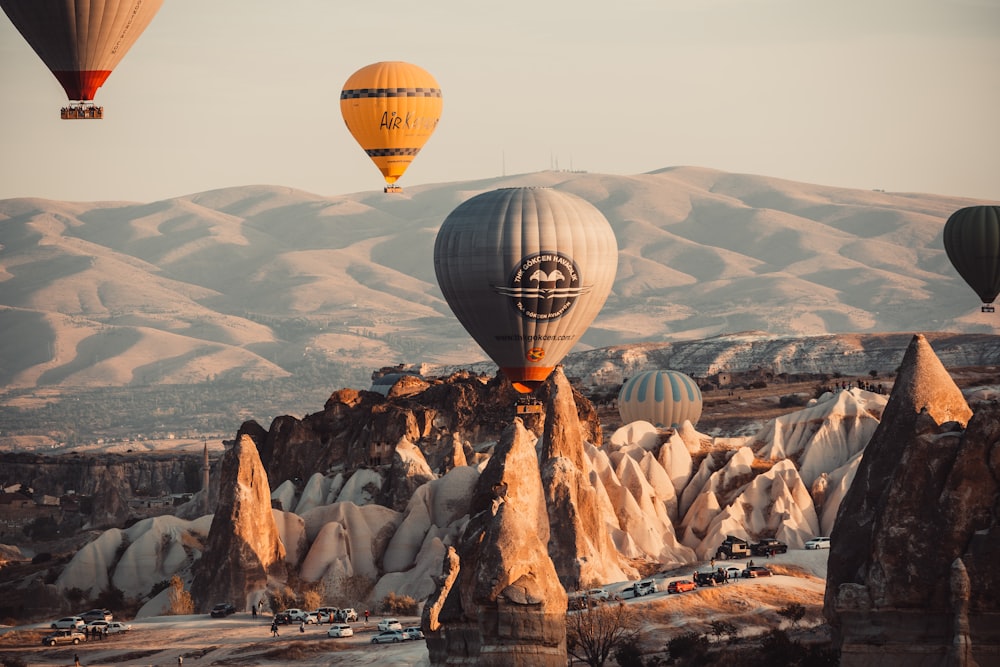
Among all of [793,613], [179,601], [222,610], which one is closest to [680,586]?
[793,613]

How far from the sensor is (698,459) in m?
72.5

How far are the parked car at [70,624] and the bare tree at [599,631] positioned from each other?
16.0 m

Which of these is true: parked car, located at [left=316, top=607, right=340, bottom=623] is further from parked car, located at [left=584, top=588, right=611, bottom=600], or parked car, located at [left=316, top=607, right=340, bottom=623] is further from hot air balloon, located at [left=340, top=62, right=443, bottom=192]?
hot air balloon, located at [left=340, top=62, right=443, bottom=192]

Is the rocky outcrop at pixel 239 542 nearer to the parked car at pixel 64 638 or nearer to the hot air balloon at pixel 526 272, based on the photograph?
the parked car at pixel 64 638

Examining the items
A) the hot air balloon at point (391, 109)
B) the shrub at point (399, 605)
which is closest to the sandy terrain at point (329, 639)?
the shrub at point (399, 605)

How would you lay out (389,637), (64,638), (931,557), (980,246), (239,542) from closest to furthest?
1. (931,557)
2. (389,637)
3. (64,638)
4. (239,542)
5. (980,246)

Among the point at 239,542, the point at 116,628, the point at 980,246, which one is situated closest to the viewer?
the point at 116,628

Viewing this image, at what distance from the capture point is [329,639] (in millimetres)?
49375

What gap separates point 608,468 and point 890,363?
112 m

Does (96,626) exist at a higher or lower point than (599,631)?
lower

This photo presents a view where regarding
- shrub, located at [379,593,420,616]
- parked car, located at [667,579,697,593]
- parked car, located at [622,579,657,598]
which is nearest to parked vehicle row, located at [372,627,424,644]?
parked car, located at [622,579,657,598]

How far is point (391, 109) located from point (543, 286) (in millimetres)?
17470

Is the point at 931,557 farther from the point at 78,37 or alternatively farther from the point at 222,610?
the point at 78,37

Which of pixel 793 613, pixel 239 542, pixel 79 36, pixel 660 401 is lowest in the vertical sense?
pixel 793 613
